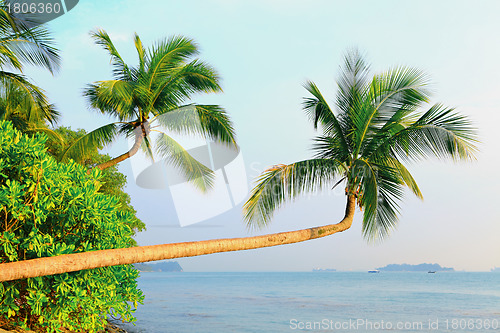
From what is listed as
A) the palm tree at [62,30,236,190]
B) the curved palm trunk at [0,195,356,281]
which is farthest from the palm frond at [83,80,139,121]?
the curved palm trunk at [0,195,356,281]

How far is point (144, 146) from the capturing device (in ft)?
42.4

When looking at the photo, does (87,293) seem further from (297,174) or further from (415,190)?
Result: (415,190)

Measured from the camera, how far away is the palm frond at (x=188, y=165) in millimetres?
12828

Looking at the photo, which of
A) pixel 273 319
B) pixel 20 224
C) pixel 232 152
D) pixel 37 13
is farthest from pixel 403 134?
pixel 273 319

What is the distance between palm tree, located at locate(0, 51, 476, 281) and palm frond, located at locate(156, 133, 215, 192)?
168 inches

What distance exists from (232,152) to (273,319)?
734 inches

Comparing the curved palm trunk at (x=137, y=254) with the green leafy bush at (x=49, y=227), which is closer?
the curved palm trunk at (x=137, y=254)

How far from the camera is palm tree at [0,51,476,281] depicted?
8148 millimetres

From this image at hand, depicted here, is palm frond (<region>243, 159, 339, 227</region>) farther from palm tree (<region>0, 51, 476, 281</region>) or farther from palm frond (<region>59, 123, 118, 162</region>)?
palm frond (<region>59, 123, 118, 162</region>)

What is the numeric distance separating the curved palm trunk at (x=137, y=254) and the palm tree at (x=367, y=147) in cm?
7
